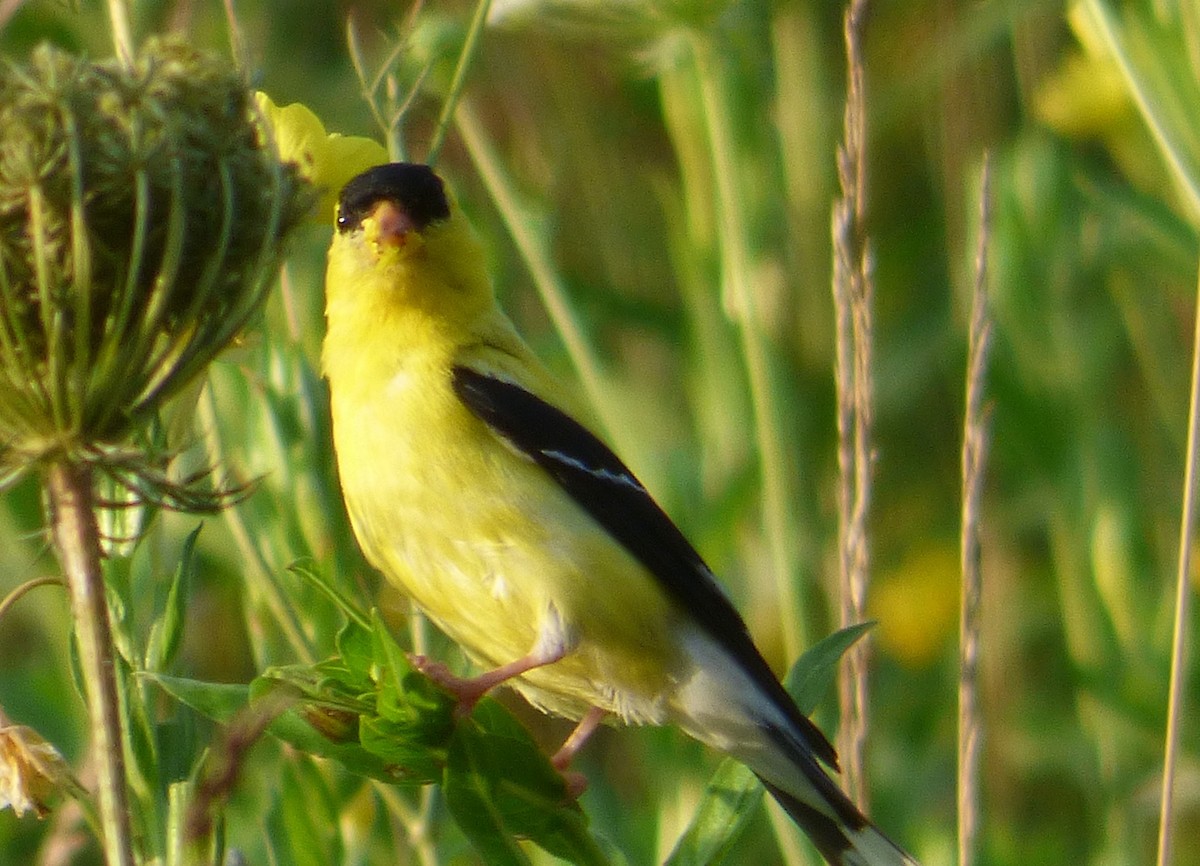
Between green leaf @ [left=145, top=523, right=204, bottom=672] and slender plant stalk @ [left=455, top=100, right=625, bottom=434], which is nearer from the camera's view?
green leaf @ [left=145, top=523, right=204, bottom=672]

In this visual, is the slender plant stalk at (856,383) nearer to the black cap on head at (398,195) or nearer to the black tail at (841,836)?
the black tail at (841,836)

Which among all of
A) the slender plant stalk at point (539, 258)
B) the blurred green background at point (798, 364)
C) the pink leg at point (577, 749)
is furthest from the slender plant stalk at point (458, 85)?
the pink leg at point (577, 749)

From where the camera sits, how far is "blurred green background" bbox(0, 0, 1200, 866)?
103 inches

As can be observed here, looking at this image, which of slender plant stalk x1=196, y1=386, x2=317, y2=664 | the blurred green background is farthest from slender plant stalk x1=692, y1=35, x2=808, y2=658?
slender plant stalk x1=196, y1=386, x2=317, y2=664

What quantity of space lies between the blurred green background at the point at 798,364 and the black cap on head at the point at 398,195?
0.13m

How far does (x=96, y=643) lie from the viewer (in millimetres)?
1287

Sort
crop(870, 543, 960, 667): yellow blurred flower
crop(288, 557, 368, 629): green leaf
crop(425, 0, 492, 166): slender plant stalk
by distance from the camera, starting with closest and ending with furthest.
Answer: crop(288, 557, 368, 629): green leaf < crop(425, 0, 492, 166): slender plant stalk < crop(870, 543, 960, 667): yellow blurred flower

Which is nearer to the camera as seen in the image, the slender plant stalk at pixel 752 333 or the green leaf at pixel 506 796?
the green leaf at pixel 506 796

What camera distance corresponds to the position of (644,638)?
246 cm

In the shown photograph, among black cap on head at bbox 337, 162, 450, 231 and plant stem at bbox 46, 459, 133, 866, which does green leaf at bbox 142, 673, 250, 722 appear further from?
black cap on head at bbox 337, 162, 450, 231

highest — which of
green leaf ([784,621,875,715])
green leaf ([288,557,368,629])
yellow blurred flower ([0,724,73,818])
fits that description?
green leaf ([288,557,368,629])

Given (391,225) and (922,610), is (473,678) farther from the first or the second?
(922,610)

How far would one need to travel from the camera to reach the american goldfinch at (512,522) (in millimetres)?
2307

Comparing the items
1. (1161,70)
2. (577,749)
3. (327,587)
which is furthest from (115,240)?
(1161,70)
